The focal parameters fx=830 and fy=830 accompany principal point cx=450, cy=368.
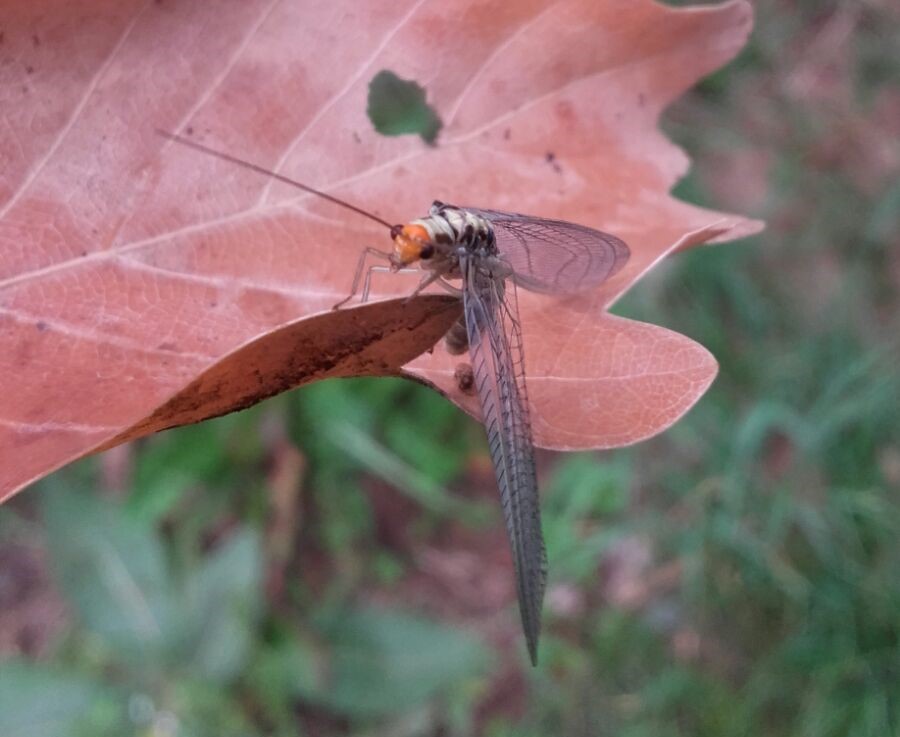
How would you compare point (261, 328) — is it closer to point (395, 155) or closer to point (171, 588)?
point (395, 155)

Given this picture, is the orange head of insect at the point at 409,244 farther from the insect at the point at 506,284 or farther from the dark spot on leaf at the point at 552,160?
the dark spot on leaf at the point at 552,160

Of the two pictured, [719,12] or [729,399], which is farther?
[729,399]

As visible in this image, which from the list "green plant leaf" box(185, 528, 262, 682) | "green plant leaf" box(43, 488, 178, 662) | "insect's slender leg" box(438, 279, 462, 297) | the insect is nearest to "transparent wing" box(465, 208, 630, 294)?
the insect

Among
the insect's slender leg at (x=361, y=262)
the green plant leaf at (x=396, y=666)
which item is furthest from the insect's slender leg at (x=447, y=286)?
the green plant leaf at (x=396, y=666)

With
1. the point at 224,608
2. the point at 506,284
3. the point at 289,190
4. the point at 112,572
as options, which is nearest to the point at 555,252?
the point at 506,284

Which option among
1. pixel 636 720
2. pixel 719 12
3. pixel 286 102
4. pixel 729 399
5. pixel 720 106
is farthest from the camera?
pixel 720 106

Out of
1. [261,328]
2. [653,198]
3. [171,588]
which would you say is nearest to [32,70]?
[261,328]

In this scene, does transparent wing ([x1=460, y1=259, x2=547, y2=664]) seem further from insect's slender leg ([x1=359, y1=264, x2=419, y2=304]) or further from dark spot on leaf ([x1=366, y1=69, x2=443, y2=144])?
dark spot on leaf ([x1=366, y1=69, x2=443, y2=144])

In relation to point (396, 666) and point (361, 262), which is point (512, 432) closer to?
point (361, 262)
